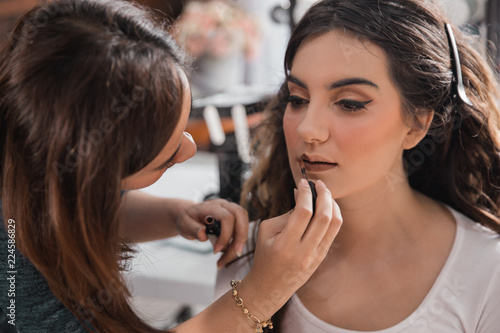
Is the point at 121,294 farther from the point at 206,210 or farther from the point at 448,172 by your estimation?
the point at 448,172

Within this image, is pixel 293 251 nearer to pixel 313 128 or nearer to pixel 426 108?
pixel 313 128

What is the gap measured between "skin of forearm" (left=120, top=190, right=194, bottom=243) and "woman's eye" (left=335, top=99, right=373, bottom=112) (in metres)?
0.38

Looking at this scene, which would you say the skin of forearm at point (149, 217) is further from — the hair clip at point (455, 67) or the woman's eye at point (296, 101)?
the hair clip at point (455, 67)

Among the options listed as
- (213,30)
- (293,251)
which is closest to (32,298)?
(293,251)

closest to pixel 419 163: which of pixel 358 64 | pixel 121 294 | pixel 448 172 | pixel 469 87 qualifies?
pixel 448 172

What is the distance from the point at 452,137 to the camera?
97cm

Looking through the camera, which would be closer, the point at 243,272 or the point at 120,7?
the point at 120,7

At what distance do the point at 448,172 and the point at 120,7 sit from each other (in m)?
0.69

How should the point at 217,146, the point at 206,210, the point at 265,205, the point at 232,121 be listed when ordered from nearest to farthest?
the point at 206,210 → the point at 265,205 → the point at 217,146 → the point at 232,121

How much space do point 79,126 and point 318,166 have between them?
1.32 ft

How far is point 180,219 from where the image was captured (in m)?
0.97

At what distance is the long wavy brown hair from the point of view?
833mm

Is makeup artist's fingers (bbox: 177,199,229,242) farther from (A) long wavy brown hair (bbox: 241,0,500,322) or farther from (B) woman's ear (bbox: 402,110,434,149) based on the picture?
(B) woman's ear (bbox: 402,110,434,149)

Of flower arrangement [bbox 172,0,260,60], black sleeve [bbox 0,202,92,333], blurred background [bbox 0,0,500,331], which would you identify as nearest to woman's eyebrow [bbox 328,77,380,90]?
blurred background [bbox 0,0,500,331]
